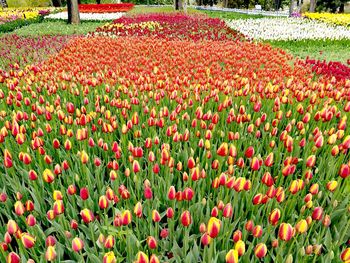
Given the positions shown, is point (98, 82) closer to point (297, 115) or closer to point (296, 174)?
point (297, 115)

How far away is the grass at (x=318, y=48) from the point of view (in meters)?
14.1

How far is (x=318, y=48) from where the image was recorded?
52.3 ft

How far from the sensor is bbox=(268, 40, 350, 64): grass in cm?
1410

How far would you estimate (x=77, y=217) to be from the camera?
9.45 feet

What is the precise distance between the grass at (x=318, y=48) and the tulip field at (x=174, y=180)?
30.2 ft

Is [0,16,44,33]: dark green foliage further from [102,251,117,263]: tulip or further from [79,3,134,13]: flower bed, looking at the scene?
[102,251,117,263]: tulip

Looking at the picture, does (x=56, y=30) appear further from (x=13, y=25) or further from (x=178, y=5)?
(x=178, y=5)

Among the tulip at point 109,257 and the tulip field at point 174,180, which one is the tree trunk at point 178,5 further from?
the tulip at point 109,257

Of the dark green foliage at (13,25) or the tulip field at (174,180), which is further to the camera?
the dark green foliage at (13,25)

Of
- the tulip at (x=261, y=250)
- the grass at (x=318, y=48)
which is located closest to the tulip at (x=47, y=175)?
the tulip at (x=261, y=250)

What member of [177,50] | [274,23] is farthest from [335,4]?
[177,50]

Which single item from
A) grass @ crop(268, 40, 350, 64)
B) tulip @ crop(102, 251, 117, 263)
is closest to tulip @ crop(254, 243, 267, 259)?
tulip @ crop(102, 251, 117, 263)

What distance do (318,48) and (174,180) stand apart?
568 inches

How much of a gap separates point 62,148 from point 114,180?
1271 mm
